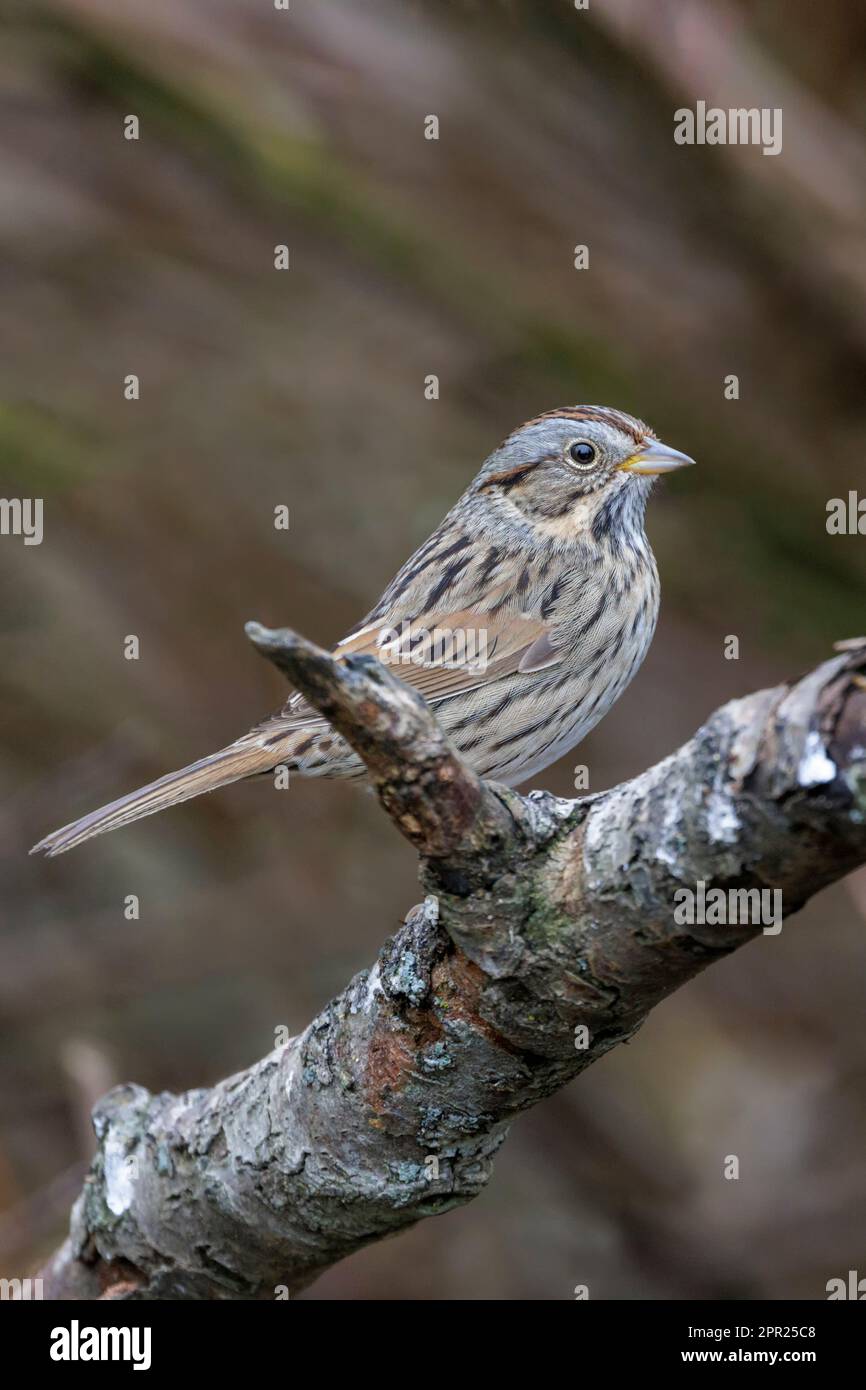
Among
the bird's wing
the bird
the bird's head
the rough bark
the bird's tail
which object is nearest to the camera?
the rough bark

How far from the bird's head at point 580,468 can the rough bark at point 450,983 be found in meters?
2.03

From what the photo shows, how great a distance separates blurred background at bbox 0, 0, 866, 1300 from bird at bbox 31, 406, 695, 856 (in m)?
0.29

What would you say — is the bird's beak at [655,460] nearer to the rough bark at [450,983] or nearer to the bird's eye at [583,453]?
the bird's eye at [583,453]

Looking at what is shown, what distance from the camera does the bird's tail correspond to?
391 centimetres

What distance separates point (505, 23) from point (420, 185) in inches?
21.6

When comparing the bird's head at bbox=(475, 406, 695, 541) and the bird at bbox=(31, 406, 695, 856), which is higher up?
the bird's head at bbox=(475, 406, 695, 541)

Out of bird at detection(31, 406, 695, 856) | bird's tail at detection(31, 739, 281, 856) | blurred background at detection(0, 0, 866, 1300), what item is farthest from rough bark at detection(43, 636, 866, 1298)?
blurred background at detection(0, 0, 866, 1300)

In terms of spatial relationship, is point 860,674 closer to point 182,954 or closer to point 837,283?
point 837,283

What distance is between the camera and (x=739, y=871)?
6.81 ft

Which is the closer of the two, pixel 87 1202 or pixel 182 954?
pixel 87 1202

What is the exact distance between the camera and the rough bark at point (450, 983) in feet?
6.66

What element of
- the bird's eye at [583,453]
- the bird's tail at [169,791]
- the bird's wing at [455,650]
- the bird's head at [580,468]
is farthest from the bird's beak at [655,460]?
the bird's tail at [169,791]

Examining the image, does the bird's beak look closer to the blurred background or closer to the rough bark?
the blurred background
